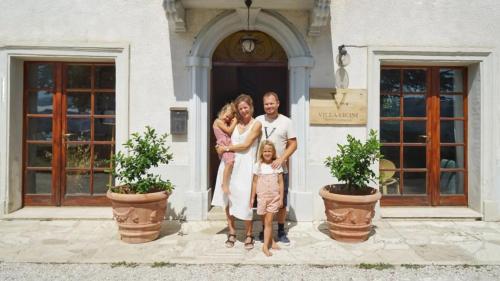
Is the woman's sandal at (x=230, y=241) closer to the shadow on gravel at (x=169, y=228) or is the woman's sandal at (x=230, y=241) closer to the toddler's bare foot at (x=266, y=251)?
the toddler's bare foot at (x=266, y=251)

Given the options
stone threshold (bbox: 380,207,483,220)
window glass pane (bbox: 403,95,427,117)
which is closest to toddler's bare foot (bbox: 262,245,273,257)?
stone threshold (bbox: 380,207,483,220)

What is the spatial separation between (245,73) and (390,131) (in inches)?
96.9

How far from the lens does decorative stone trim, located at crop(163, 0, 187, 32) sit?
4.95m

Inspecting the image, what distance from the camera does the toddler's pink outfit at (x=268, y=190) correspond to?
4.18 metres

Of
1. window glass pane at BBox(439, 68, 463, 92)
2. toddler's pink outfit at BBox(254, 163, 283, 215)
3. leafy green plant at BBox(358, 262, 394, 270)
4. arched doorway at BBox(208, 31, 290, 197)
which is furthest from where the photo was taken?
window glass pane at BBox(439, 68, 463, 92)

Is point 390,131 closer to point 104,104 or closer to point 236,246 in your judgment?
point 236,246

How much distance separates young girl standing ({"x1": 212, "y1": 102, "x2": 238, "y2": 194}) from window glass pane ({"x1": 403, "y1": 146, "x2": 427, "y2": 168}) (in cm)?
298

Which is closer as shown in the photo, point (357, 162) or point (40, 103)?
point (357, 162)

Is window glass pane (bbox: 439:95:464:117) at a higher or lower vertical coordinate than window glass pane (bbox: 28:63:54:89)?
lower

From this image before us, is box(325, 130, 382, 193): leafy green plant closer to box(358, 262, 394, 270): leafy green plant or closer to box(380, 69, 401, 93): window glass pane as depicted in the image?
box(358, 262, 394, 270): leafy green plant

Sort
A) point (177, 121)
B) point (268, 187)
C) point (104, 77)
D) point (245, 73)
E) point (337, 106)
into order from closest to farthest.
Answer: point (268, 187), point (177, 121), point (337, 106), point (104, 77), point (245, 73)

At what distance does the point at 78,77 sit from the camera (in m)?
5.86

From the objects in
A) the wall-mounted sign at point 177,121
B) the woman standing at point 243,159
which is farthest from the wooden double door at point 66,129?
the woman standing at point 243,159

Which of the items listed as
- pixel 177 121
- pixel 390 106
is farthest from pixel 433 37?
pixel 177 121
